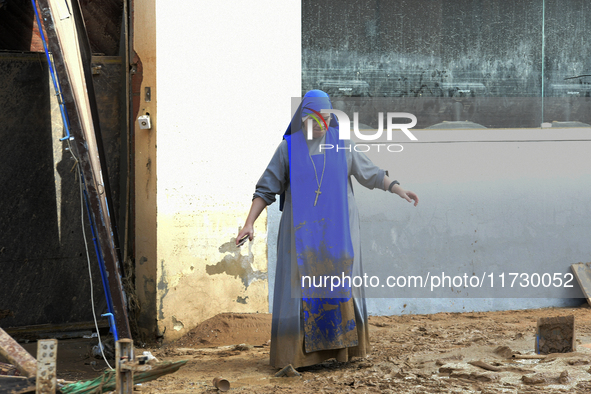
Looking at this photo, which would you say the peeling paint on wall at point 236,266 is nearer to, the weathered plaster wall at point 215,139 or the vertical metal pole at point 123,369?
the weathered plaster wall at point 215,139

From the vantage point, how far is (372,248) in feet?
18.9

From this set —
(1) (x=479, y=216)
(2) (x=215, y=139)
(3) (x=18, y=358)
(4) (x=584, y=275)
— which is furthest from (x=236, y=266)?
(4) (x=584, y=275)

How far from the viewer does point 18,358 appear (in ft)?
8.53

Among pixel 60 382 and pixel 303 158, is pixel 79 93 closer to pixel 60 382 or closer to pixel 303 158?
pixel 303 158

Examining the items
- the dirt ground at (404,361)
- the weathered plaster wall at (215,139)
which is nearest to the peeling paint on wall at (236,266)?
the weathered plaster wall at (215,139)

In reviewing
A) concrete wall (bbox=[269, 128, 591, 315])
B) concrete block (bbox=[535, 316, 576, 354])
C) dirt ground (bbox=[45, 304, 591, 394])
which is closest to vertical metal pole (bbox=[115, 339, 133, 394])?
dirt ground (bbox=[45, 304, 591, 394])

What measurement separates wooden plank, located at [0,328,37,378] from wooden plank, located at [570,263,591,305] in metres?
5.08

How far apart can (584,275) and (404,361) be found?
2.78 metres

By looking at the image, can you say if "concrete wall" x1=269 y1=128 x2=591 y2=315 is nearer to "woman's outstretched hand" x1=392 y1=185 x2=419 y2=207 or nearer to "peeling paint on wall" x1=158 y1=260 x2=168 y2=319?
"woman's outstretched hand" x1=392 y1=185 x2=419 y2=207

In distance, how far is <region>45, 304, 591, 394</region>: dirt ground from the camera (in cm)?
352

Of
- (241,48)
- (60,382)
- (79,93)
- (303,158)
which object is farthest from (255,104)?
(60,382)

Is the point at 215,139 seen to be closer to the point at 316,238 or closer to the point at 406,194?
the point at 316,238

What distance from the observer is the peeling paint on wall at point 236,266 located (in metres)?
5.20

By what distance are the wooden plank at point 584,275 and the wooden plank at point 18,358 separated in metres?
5.08
